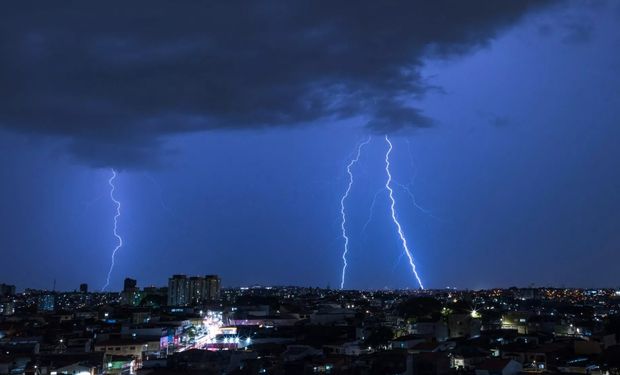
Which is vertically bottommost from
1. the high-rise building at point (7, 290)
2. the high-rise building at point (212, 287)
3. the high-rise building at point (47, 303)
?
the high-rise building at point (47, 303)

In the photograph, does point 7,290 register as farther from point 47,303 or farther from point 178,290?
point 178,290

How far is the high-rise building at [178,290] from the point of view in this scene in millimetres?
69500

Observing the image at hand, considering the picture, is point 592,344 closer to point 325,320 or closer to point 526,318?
point 526,318

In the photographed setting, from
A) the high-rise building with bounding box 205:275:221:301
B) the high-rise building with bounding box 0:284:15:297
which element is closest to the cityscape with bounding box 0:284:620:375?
the high-rise building with bounding box 205:275:221:301

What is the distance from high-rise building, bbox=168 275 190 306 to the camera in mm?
69500

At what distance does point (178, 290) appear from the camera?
70312 millimetres

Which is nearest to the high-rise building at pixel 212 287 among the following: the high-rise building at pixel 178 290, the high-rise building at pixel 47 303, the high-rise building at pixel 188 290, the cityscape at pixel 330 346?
the high-rise building at pixel 188 290

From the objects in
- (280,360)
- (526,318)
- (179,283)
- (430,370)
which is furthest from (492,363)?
(179,283)

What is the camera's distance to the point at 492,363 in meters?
15.0

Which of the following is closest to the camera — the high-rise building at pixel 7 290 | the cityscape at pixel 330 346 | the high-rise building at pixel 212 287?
the cityscape at pixel 330 346

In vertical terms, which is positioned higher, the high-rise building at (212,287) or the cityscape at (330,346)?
the high-rise building at (212,287)

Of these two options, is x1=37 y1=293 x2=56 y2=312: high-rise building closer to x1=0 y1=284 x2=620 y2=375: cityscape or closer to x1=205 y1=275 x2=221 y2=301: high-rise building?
x1=205 y1=275 x2=221 y2=301: high-rise building

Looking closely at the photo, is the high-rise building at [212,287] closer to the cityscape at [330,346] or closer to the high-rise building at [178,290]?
the high-rise building at [178,290]

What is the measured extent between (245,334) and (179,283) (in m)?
43.6
